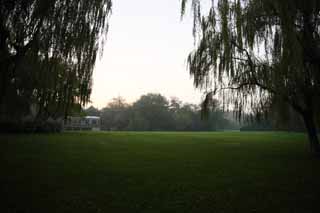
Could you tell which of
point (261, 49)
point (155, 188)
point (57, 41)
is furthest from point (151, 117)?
point (57, 41)

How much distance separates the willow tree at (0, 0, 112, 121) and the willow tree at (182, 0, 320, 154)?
1.96 meters

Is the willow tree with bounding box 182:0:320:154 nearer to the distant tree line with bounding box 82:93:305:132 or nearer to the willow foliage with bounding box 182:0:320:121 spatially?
the willow foliage with bounding box 182:0:320:121

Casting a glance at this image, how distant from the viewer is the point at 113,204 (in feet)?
10.2

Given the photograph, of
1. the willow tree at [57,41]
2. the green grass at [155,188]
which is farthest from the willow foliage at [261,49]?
the green grass at [155,188]

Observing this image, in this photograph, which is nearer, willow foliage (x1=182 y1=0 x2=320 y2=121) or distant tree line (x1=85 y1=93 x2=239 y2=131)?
willow foliage (x1=182 y1=0 x2=320 y2=121)

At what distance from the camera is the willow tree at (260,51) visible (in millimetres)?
4242

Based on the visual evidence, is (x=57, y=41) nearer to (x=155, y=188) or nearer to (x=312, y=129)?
(x=155, y=188)

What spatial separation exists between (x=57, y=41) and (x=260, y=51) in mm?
4045

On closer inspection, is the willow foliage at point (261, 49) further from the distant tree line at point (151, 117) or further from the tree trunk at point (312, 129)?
the distant tree line at point (151, 117)

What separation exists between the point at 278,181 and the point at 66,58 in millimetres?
4542

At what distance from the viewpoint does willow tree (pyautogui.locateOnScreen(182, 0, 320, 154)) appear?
4.24m

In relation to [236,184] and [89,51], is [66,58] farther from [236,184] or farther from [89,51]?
[236,184]

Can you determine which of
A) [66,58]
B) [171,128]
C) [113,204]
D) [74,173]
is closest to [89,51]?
[66,58]

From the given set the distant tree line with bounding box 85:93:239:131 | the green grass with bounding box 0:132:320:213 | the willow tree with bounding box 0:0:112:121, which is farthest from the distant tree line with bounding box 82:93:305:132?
the willow tree with bounding box 0:0:112:121
